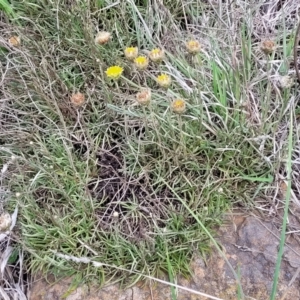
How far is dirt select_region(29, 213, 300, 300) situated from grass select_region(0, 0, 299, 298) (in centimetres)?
3

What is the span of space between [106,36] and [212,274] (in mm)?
685

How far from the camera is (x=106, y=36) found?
50.5 inches

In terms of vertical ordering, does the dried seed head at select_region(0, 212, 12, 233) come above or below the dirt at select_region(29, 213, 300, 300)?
above

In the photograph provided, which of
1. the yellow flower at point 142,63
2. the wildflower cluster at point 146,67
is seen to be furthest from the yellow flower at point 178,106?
the yellow flower at point 142,63

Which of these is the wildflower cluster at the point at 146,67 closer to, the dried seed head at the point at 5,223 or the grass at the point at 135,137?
the grass at the point at 135,137

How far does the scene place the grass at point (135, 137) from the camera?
1248mm

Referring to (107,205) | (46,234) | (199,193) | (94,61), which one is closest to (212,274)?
(199,193)

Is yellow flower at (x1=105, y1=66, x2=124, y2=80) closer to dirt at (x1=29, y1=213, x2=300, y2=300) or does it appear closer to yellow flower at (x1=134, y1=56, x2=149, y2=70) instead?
yellow flower at (x1=134, y1=56, x2=149, y2=70)

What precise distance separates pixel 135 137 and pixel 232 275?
47cm

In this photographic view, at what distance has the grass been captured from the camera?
1248 mm

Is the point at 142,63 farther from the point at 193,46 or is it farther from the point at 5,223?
the point at 5,223

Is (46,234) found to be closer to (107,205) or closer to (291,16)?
(107,205)

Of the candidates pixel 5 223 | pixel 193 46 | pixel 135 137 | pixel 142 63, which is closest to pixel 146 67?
pixel 142 63

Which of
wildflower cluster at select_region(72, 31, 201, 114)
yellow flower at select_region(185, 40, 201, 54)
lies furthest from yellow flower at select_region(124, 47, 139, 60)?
yellow flower at select_region(185, 40, 201, 54)
